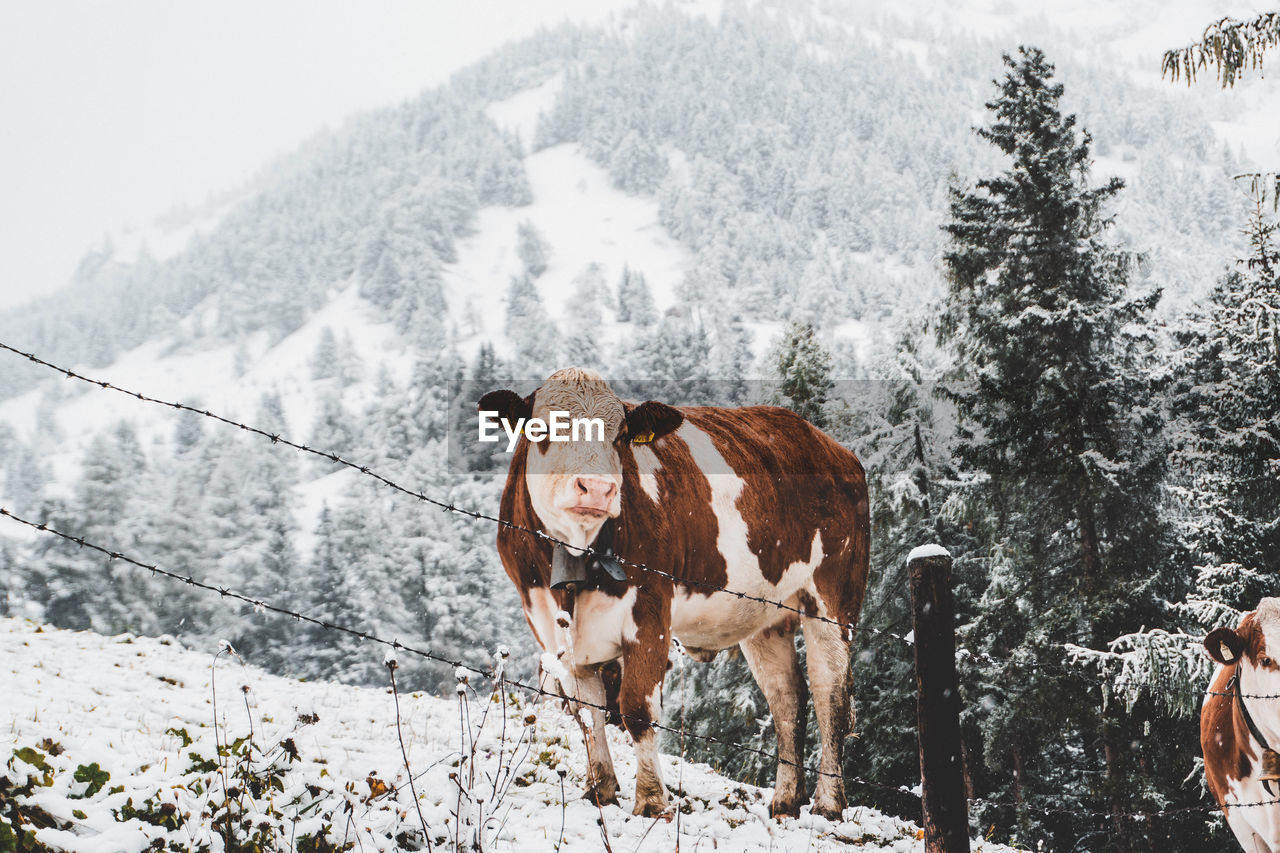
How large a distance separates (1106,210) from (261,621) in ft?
96.1

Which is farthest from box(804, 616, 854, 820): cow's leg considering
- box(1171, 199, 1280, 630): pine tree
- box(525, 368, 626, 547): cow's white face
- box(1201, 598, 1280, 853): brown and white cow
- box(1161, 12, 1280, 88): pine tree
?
box(1171, 199, 1280, 630): pine tree

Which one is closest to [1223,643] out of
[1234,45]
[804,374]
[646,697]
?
[646,697]

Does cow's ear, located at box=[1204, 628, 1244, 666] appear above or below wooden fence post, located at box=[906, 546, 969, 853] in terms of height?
below

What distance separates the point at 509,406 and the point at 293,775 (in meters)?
2.28

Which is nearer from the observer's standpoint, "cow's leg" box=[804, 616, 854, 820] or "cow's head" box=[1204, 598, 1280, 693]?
"cow's head" box=[1204, 598, 1280, 693]

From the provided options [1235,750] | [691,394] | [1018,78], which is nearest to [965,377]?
[1018,78]

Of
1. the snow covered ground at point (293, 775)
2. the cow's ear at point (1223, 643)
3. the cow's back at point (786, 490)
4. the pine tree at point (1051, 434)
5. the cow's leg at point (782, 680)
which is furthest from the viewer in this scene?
the pine tree at point (1051, 434)

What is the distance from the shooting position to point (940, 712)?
3.37 metres

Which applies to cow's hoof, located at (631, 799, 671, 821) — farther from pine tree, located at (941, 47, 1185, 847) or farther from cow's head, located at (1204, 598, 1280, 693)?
pine tree, located at (941, 47, 1185, 847)

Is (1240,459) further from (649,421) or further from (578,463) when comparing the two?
(578,463)

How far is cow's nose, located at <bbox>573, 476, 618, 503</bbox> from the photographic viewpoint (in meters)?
4.61

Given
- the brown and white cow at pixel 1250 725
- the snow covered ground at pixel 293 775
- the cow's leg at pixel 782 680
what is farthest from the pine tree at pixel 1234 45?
the snow covered ground at pixel 293 775

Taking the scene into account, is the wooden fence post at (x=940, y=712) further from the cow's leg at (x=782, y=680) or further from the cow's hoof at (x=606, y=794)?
the cow's leg at (x=782, y=680)

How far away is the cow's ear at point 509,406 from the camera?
17.0ft
